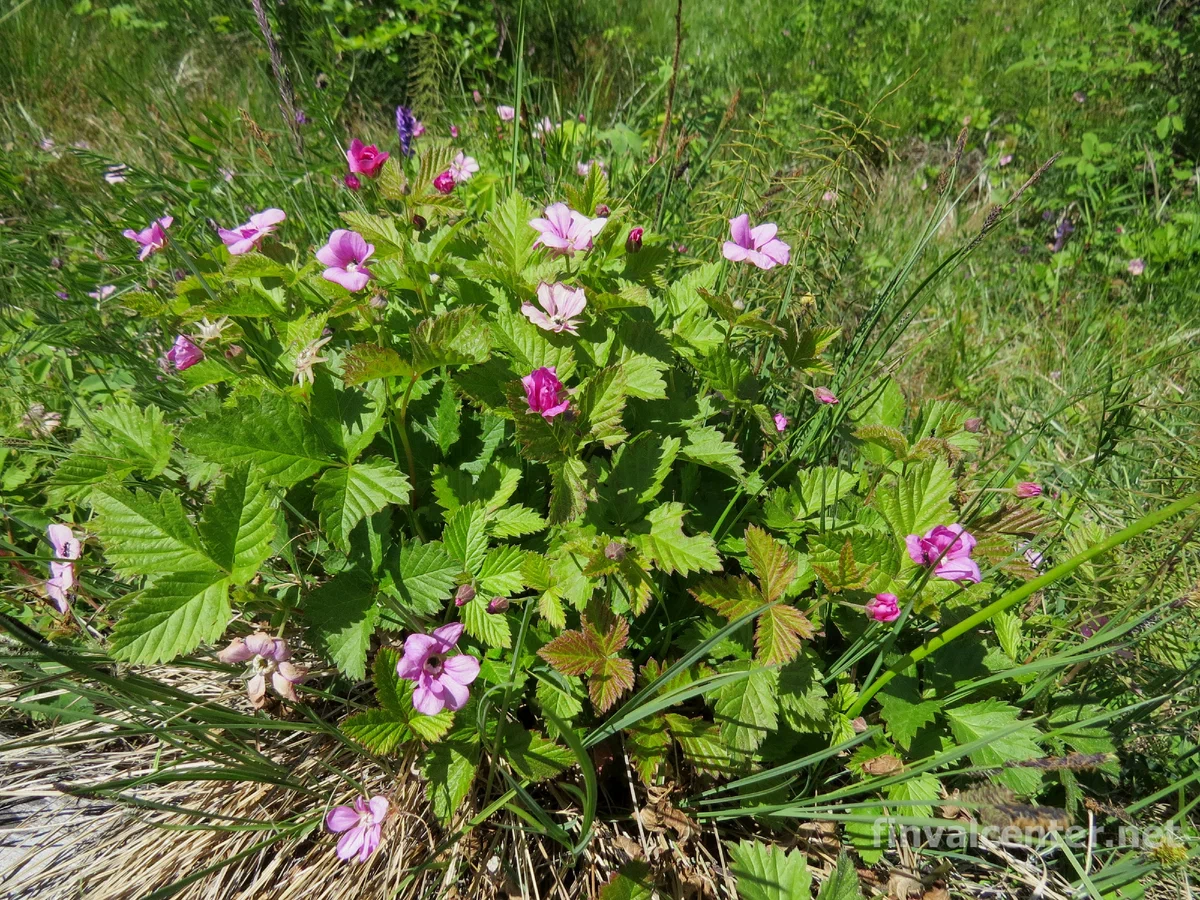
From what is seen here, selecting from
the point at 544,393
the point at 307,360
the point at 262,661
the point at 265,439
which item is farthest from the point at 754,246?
the point at 262,661

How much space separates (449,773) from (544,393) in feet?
2.77

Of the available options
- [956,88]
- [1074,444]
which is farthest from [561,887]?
[956,88]

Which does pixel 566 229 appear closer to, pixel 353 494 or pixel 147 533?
pixel 353 494

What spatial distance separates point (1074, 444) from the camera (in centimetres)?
276

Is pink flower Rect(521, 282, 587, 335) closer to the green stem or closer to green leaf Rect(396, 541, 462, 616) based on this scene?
green leaf Rect(396, 541, 462, 616)

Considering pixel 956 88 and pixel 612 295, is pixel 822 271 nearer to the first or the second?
pixel 612 295

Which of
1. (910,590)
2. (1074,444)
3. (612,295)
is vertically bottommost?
(1074,444)

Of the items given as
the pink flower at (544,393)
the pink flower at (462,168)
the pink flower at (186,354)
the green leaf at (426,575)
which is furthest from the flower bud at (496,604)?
the pink flower at (462,168)

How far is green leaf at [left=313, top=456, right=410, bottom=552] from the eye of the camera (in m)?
1.35

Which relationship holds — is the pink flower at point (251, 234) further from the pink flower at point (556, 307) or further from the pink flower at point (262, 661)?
the pink flower at point (262, 661)

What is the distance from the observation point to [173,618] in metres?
1.25

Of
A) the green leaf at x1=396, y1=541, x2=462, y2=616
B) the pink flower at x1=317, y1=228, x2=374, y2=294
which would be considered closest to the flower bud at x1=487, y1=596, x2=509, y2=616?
the green leaf at x1=396, y1=541, x2=462, y2=616

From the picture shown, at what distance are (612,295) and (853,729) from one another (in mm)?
1131

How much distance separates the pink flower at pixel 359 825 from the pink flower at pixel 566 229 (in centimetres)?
128
